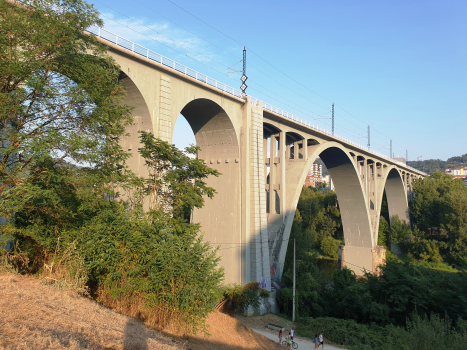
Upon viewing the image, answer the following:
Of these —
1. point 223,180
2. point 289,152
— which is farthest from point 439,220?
point 223,180

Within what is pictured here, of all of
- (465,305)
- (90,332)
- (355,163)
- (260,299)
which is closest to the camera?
(90,332)

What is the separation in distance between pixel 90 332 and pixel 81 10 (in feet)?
29.1

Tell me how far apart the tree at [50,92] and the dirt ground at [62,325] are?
2602 millimetres

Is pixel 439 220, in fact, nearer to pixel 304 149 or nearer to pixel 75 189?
pixel 304 149

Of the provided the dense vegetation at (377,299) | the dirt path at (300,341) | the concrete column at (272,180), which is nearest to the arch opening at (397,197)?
the dense vegetation at (377,299)

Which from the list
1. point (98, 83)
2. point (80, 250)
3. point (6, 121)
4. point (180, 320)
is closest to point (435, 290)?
point (180, 320)

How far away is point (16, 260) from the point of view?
1102 centimetres

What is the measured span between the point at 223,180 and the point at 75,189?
1440cm

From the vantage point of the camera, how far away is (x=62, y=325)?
7.38m

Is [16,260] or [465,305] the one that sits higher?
[16,260]

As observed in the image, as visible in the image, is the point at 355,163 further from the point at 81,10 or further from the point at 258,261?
the point at 81,10

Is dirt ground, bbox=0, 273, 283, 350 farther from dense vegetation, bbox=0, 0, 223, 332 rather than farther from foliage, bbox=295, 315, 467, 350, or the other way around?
foliage, bbox=295, 315, 467, 350

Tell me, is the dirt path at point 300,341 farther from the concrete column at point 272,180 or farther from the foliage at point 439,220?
the foliage at point 439,220

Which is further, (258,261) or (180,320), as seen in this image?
(258,261)
